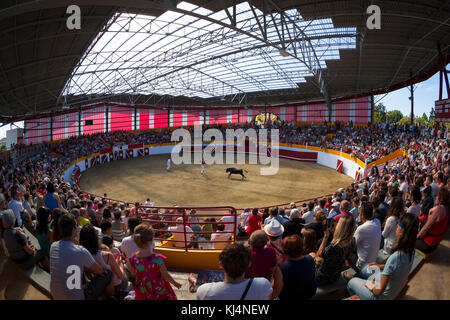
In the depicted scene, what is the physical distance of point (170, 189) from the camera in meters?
21.9

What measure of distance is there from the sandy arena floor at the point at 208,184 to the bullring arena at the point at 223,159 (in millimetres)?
224

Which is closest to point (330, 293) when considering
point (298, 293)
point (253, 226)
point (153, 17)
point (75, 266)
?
point (298, 293)

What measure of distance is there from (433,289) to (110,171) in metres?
28.6

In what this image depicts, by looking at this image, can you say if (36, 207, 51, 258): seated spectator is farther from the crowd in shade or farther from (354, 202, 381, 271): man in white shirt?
(354, 202, 381, 271): man in white shirt

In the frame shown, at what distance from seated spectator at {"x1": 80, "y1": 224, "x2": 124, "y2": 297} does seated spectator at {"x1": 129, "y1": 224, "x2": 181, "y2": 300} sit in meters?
0.50

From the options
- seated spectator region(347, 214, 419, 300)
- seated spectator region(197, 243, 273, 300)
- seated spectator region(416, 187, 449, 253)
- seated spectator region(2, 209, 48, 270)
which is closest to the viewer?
seated spectator region(197, 243, 273, 300)

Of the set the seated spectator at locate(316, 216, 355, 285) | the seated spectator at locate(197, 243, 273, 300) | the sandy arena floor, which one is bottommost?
the sandy arena floor

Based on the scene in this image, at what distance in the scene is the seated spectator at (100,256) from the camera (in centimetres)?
360

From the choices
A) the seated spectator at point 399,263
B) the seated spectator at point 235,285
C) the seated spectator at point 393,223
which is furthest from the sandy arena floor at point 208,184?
the seated spectator at point 235,285

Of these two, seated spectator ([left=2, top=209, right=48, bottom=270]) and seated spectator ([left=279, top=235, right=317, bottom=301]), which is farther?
seated spectator ([left=2, top=209, right=48, bottom=270])

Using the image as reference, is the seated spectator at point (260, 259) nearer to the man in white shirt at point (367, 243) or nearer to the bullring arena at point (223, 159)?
the bullring arena at point (223, 159)

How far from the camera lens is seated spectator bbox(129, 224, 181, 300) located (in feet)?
11.1

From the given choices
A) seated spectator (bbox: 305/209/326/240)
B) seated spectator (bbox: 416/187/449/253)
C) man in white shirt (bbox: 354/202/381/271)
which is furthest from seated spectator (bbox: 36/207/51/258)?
seated spectator (bbox: 416/187/449/253)

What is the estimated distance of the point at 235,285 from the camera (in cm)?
257
